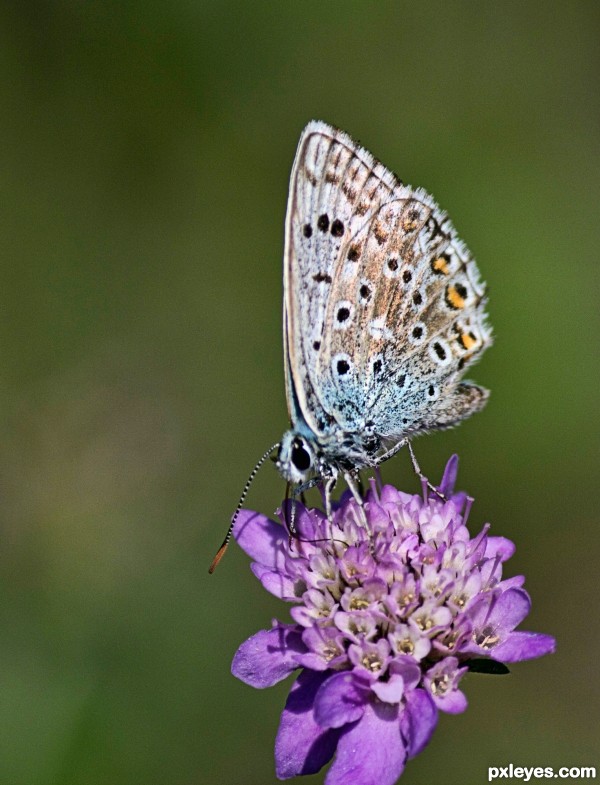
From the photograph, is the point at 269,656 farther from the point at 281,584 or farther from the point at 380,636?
the point at 380,636

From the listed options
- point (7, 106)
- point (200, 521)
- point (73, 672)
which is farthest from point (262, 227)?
point (73, 672)

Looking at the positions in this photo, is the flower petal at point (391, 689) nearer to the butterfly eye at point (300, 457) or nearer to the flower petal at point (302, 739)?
the flower petal at point (302, 739)

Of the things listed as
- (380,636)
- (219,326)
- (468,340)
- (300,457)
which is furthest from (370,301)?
(219,326)

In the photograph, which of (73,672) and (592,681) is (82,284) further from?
(592,681)

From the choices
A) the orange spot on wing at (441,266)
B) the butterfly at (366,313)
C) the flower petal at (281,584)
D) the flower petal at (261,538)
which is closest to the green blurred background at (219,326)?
the flower petal at (261,538)

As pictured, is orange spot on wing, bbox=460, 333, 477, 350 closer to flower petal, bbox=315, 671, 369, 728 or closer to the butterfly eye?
the butterfly eye

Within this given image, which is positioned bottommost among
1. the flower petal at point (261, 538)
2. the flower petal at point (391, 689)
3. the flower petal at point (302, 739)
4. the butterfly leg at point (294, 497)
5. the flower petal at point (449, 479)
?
the flower petal at point (302, 739)

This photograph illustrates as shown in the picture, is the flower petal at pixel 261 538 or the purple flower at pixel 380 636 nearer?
the purple flower at pixel 380 636
